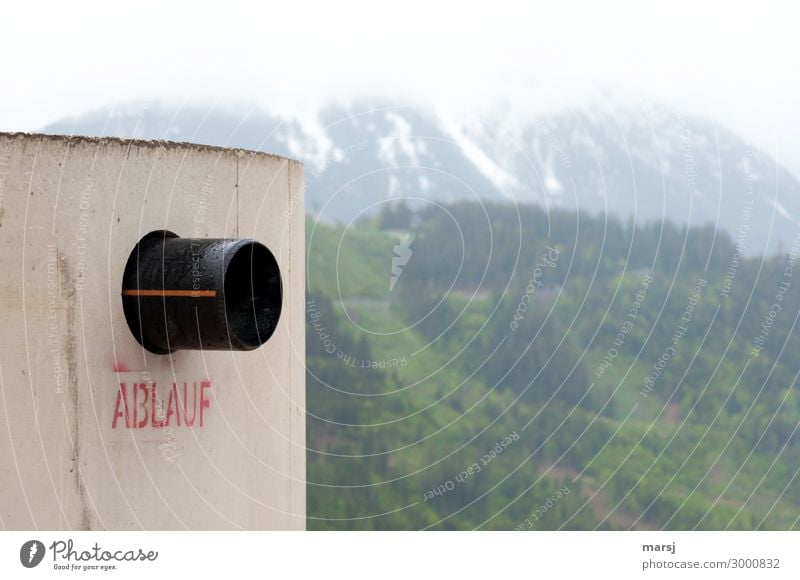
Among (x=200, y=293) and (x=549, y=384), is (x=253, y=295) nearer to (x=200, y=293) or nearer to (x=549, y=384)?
(x=200, y=293)

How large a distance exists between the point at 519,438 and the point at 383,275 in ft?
21.7

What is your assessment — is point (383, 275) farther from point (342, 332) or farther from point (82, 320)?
point (82, 320)

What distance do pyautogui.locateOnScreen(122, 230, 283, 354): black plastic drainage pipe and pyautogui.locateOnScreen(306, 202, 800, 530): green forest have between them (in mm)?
16509

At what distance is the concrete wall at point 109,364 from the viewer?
5.39 metres

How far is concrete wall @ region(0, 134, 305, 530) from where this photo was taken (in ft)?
17.7

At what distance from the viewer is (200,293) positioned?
555cm

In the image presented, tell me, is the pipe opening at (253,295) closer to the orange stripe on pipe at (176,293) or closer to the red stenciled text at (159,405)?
the orange stripe on pipe at (176,293)

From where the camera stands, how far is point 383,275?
29.0m

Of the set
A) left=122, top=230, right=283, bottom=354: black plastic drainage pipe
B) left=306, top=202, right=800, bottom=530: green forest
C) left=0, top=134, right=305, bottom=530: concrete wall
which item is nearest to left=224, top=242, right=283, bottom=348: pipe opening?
left=122, top=230, right=283, bottom=354: black plastic drainage pipe

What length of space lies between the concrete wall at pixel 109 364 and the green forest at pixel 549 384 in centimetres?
1605

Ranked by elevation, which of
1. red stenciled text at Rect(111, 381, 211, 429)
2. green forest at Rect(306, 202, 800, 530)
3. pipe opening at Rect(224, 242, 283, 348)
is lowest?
green forest at Rect(306, 202, 800, 530)

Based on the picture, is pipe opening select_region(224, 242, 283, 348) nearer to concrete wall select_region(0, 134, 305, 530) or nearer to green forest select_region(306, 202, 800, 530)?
concrete wall select_region(0, 134, 305, 530)

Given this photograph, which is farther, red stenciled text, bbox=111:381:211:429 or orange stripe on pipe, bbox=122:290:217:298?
red stenciled text, bbox=111:381:211:429

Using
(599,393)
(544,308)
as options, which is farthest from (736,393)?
(544,308)
